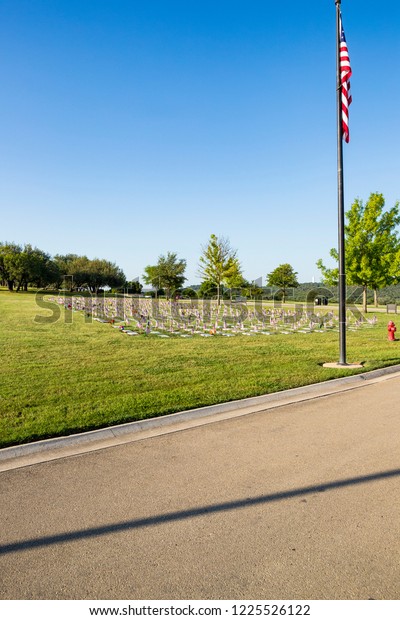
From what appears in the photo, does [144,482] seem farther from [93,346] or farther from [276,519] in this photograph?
[93,346]

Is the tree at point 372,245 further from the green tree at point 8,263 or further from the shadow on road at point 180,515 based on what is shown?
the green tree at point 8,263

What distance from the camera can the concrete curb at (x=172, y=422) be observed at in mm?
4652

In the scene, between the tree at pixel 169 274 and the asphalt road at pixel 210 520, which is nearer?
the asphalt road at pixel 210 520

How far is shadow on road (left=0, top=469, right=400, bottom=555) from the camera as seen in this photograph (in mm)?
2926

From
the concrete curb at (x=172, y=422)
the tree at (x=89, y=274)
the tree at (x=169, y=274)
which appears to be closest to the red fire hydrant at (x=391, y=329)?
the concrete curb at (x=172, y=422)

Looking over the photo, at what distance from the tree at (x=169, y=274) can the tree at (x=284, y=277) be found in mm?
15238

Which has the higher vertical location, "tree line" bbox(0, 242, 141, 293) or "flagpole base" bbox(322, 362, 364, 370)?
"tree line" bbox(0, 242, 141, 293)

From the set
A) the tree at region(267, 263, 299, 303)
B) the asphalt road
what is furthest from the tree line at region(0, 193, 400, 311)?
the asphalt road

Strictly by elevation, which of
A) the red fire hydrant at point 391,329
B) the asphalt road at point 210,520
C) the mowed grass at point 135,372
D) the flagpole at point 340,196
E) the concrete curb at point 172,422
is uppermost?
the flagpole at point 340,196

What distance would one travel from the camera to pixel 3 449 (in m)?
4.56

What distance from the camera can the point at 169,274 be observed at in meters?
51.1

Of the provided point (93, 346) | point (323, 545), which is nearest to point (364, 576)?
point (323, 545)

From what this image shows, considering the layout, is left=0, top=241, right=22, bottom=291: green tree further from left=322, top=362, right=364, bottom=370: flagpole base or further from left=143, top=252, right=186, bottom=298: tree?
left=322, top=362, right=364, bottom=370: flagpole base

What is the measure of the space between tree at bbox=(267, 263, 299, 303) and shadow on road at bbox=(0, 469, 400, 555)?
5737 cm
